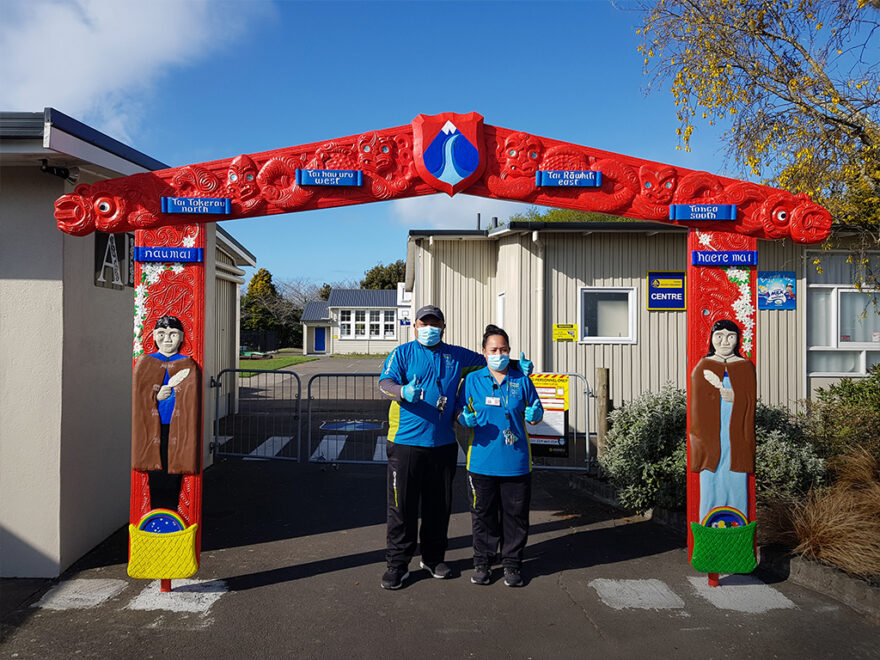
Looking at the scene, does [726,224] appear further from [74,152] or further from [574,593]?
[74,152]

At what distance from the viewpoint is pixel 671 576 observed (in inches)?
193

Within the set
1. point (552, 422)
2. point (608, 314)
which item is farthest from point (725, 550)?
point (608, 314)

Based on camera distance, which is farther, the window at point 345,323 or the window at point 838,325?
the window at point 345,323

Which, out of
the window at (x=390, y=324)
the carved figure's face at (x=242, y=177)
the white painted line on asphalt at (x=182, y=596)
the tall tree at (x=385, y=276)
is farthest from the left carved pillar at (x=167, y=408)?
the tall tree at (x=385, y=276)

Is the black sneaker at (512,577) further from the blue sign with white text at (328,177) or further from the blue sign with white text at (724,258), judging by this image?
the blue sign with white text at (328,177)

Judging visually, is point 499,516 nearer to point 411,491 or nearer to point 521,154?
point 411,491

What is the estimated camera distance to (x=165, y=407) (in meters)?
4.51

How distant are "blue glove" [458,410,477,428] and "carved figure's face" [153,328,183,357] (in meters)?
2.15

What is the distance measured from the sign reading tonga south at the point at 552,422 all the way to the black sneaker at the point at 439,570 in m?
2.22

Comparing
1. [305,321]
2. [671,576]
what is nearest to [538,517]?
[671,576]

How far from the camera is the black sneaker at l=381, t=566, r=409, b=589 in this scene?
15.1 feet

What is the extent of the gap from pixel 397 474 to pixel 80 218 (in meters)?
2.88

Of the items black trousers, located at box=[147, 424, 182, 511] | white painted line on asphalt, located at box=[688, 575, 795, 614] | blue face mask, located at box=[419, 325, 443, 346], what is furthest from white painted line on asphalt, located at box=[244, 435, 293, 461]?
white painted line on asphalt, located at box=[688, 575, 795, 614]

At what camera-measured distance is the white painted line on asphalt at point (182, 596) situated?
14.1 ft
